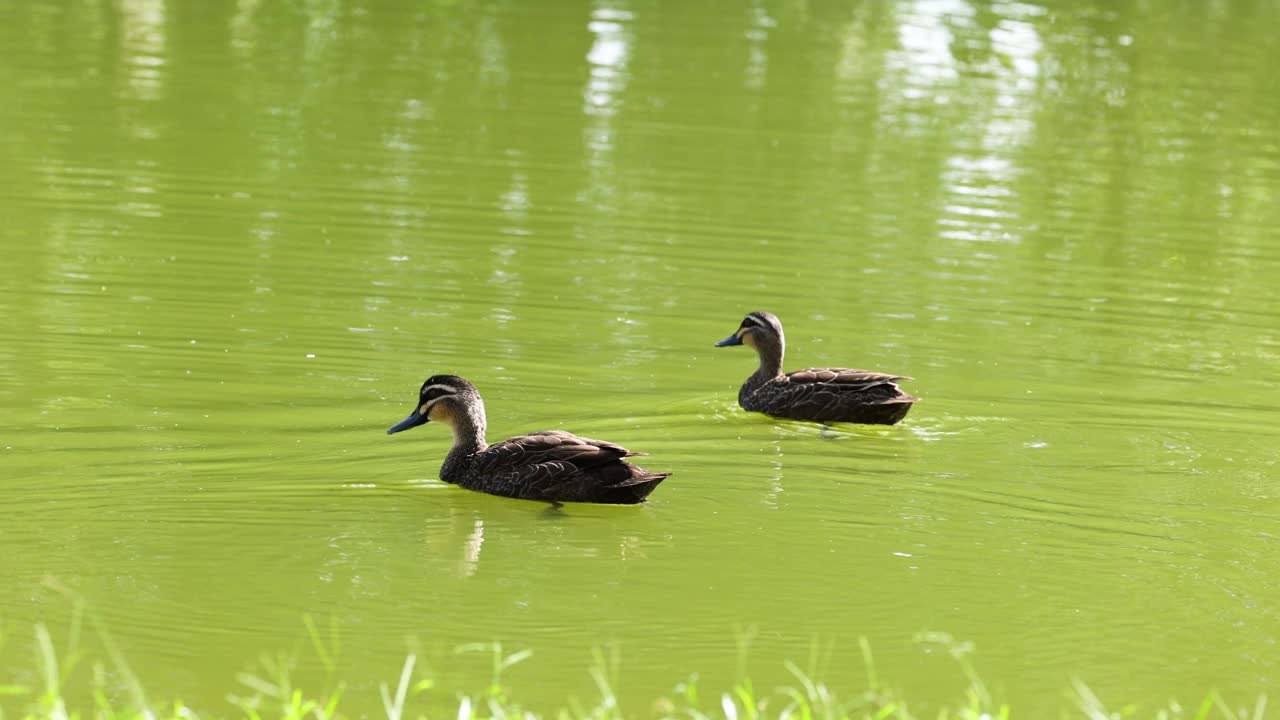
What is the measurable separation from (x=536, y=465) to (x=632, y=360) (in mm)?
3278

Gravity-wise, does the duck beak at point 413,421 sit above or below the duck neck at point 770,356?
above

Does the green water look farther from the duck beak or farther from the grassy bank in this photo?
the duck beak

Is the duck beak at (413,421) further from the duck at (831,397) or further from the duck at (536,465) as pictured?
the duck at (831,397)

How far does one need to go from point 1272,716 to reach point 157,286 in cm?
983

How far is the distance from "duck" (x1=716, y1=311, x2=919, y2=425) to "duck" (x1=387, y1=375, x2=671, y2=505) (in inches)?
80.7

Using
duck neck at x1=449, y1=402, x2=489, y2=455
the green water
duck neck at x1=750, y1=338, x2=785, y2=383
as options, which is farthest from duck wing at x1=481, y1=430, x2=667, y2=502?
duck neck at x1=750, y1=338, x2=785, y2=383


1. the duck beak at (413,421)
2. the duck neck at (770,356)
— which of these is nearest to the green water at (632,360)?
the duck beak at (413,421)

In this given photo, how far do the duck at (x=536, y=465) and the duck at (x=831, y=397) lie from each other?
6.72 ft

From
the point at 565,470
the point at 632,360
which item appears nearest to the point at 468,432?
the point at 565,470

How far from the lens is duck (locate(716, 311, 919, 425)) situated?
Answer: 39.3 ft

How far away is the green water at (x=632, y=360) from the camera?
831 cm

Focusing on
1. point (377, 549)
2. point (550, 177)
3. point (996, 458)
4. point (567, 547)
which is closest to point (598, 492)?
point (567, 547)

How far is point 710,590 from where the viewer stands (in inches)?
345

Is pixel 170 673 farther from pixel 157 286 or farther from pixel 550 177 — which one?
pixel 550 177
